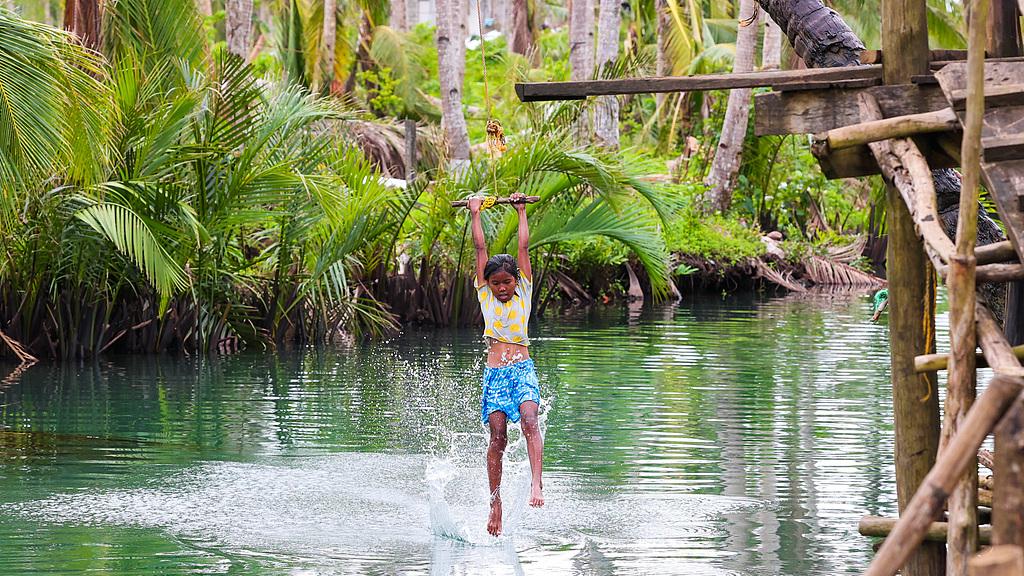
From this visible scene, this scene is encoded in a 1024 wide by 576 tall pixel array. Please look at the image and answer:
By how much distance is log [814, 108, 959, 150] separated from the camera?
520 cm

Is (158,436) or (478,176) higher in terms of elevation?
(478,176)

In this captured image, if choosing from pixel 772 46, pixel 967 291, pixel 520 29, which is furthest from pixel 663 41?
pixel 967 291

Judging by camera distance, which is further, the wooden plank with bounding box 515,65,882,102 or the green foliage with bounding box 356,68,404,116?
the green foliage with bounding box 356,68,404,116

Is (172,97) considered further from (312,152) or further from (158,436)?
(158,436)

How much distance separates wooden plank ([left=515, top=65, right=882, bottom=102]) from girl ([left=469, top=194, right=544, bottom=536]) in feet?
4.24

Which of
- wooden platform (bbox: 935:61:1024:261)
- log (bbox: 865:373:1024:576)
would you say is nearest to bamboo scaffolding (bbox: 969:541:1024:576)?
log (bbox: 865:373:1024:576)

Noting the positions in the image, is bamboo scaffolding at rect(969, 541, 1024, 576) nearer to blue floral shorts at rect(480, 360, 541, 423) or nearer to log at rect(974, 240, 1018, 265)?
log at rect(974, 240, 1018, 265)

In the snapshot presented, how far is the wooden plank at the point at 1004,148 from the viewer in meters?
4.65

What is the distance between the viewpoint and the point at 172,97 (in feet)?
49.4

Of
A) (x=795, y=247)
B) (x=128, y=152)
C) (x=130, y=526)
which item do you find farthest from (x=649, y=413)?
(x=795, y=247)

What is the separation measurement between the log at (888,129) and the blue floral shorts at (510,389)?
2.61 meters

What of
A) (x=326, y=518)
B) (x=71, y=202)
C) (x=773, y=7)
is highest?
(x=773, y=7)

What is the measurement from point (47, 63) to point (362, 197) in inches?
215

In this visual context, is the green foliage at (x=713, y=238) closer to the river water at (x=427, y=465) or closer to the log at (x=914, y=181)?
the river water at (x=427, y=465)
